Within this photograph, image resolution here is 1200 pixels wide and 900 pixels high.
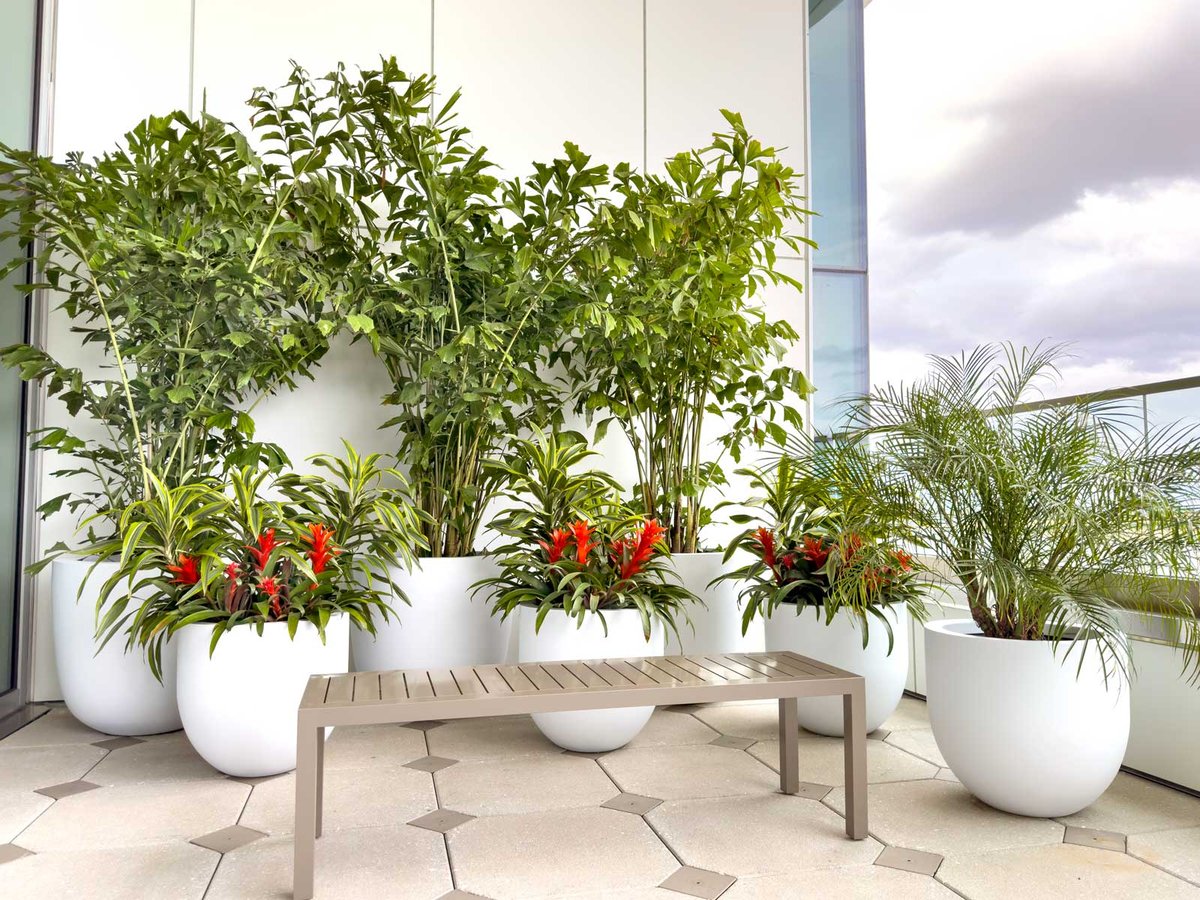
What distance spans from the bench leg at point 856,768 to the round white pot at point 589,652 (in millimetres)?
800

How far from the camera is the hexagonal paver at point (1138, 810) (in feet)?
7.17

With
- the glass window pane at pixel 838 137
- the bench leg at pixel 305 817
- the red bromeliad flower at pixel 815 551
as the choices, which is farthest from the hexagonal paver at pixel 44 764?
the glass window pane at pixel 838 137

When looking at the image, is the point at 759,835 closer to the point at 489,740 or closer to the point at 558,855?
the point at 558,855

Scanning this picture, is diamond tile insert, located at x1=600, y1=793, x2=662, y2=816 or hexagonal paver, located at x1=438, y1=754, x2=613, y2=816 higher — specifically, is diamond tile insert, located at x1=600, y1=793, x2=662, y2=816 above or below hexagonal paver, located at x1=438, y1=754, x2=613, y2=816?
above

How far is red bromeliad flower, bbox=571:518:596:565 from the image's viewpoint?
111 inches

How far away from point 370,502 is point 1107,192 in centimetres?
1099

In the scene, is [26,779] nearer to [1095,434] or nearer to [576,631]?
[576,631]

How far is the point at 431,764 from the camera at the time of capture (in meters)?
2.70

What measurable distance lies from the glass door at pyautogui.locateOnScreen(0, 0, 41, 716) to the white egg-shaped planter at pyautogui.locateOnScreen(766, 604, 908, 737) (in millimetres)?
2890

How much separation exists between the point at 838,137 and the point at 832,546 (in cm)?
297

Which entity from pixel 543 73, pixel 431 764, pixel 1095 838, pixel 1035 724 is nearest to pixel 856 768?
pixel 1035 724

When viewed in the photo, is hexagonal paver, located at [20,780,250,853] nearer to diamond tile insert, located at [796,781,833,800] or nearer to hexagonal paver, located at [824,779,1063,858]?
diamond tile insert, located at [796,781,833,800]

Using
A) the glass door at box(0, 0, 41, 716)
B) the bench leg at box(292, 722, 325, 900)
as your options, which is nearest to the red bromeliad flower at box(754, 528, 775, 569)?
the bench leg at box(292, 722, 325, 900)

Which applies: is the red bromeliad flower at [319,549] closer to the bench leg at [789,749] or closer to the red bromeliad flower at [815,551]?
the bench leg at [789,749]
